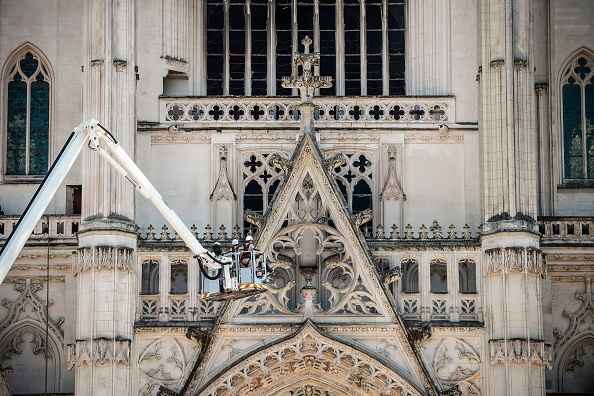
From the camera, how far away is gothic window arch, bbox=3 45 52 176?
4103 cm

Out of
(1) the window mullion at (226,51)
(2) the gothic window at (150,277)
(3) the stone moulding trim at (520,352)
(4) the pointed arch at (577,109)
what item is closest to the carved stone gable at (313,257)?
(2) the gothic window at (150,277)

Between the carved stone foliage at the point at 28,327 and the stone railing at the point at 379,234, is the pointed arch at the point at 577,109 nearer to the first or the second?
the stone railing at the point at 379,234

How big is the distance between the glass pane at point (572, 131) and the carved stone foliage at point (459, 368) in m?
4.64

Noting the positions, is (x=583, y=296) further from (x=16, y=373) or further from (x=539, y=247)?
(x=16, y=373)

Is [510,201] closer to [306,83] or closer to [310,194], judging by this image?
[310,194]

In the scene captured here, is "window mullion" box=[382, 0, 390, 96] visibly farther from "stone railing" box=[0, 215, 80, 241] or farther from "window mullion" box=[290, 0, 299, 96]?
"stone railing" box=[0, 215, 80, 241]

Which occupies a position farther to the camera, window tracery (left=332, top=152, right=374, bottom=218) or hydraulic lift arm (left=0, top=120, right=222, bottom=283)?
window tracery (left=332, top=152, right=374, bottom=218)

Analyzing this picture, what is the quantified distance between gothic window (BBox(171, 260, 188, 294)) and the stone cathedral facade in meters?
0.05

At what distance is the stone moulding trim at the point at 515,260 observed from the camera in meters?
37.9

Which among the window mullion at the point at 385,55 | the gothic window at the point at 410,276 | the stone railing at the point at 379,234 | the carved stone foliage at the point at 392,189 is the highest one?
the window mullion at the point at 385,55

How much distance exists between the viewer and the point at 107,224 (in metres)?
37.9

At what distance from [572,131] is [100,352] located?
9.85m

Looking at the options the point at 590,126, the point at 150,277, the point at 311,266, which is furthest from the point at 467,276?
the point at 150,277

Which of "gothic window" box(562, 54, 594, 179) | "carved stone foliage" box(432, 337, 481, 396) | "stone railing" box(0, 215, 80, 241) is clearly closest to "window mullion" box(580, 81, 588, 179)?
"gothic window" box(562, 54, 594, 179)
